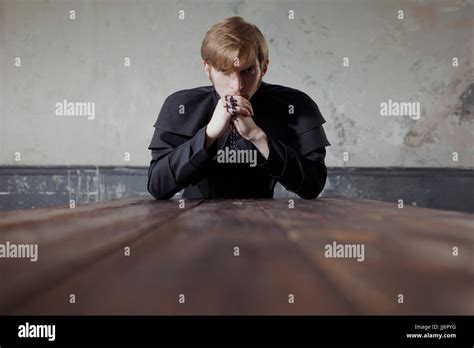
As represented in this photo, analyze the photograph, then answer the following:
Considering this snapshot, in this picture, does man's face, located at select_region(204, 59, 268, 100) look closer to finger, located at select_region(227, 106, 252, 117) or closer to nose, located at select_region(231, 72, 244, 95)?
nose, located at select_region(231, 72, 244, 95)

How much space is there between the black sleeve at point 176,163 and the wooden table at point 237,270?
30 centimetres

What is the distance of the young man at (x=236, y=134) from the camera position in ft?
2.50

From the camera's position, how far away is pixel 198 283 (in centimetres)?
24

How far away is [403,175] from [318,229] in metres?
1.69

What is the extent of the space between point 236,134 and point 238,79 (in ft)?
0.41

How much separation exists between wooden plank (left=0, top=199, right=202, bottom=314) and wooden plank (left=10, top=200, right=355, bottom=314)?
0.05 feet

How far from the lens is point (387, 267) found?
0.28 m

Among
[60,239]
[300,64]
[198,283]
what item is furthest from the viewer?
[300,64]

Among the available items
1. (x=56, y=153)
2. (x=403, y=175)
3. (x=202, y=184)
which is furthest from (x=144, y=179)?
(x=403, y=175)
